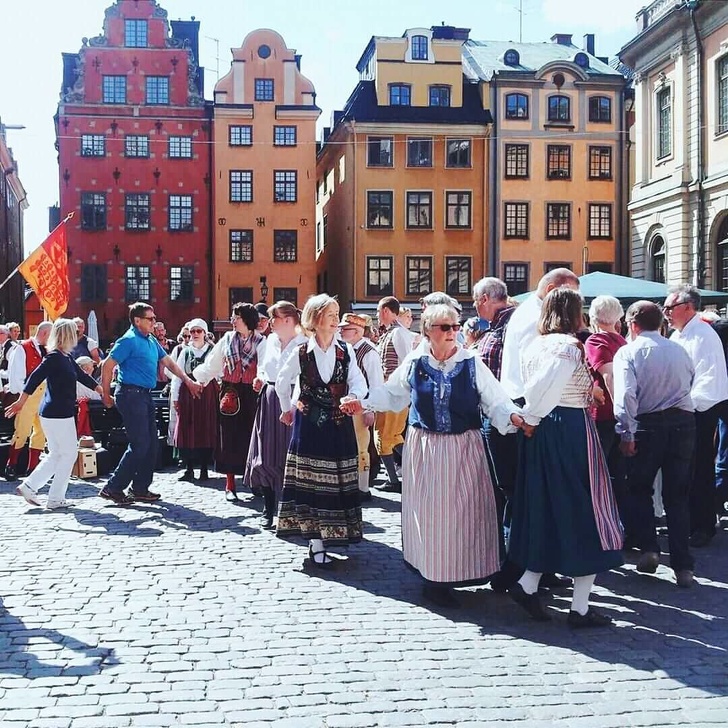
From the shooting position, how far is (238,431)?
34.8ft

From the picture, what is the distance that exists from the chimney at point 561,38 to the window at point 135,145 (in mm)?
21172

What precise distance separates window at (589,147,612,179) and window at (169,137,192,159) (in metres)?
17.2

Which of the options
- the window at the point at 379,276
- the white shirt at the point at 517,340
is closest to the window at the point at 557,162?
the window at the point at 379,276

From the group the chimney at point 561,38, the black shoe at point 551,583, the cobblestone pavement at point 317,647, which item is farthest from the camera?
the chimney at point 561,38

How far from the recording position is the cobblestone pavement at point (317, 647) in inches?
177

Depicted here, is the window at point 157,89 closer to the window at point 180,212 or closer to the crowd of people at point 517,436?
the window at point 180,212

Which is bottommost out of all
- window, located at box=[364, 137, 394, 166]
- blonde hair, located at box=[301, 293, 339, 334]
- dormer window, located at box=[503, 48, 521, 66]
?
blonde hair, located at box=[301, 293, 339, 334]

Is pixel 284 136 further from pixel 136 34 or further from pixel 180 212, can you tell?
pixel 136 34

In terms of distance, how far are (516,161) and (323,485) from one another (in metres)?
36.3

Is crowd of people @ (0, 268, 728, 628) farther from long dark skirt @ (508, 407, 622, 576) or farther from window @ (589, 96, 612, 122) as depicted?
window @ (589, 96, 612, 122)

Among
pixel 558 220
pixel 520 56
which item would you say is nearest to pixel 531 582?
pixel 558 220

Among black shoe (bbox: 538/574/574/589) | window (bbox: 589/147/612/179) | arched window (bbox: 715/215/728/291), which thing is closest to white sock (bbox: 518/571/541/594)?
black shoe (bbox: 538/574/574/589)

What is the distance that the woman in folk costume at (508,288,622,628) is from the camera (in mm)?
5855

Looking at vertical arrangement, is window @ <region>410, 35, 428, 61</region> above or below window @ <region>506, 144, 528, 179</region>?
above
